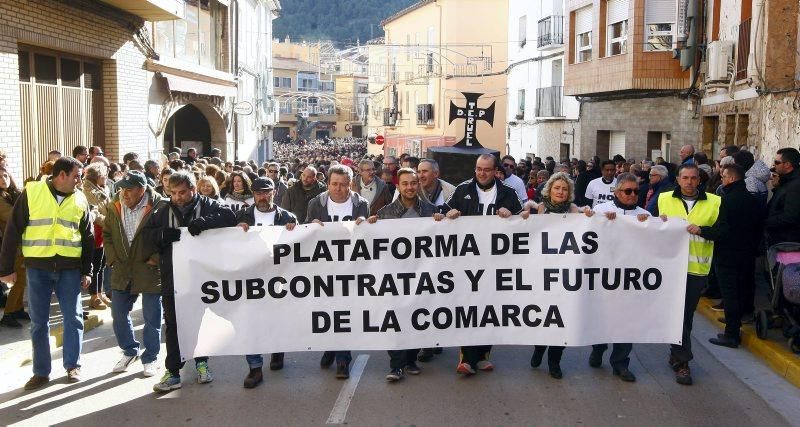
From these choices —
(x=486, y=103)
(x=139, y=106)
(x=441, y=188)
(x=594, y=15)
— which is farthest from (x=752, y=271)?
(x=486, y=103)

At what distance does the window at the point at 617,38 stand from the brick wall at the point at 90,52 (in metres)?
11.6

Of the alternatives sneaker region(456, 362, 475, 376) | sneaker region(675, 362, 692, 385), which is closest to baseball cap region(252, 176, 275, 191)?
sneaker region(456, 362, 475, 376)

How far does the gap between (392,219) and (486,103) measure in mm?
39088

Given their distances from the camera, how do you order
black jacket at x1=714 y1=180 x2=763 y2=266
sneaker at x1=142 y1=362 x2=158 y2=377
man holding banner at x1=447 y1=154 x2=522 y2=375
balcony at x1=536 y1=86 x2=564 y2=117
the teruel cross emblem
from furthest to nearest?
1. balcony at x1=536 y1=86 x2=564 y2=117
2. the teruel cross emblem
3. black jacket at x1=714 y1=180 x2=763 y2=266
4. man holding banner at x1=447 y1=154 x2=522 y2=375
5. sneaker at x1=142 y1=362 x2=158 y2=377

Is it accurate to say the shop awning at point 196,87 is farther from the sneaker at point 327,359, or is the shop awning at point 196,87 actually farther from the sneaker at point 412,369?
the sneaker at point 412,369

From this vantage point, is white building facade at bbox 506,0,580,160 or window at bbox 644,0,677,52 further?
white building facade at bbox 506,0,580,160

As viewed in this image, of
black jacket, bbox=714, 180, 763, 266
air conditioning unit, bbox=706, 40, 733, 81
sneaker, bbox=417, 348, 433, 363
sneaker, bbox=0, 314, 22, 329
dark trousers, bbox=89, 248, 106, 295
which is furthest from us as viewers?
air conditioning unit, bbox=706, 40, 733, 81

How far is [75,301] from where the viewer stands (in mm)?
7234

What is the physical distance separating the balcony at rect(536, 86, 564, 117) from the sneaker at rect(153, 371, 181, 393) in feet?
74.9

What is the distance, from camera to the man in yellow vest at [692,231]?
7.21m

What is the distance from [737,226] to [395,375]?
3.69 metres

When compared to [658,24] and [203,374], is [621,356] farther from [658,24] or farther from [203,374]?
[658,24]

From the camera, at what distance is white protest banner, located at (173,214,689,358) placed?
712 centimetres

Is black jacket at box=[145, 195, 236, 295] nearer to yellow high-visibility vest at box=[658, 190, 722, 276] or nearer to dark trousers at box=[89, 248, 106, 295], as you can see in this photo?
dark trousers at box=[89, 248, 106, 295]
